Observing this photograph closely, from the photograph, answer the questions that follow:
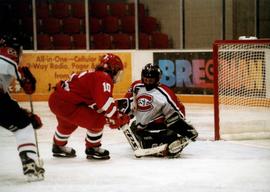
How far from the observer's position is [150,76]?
470 cm

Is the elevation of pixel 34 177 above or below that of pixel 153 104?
below

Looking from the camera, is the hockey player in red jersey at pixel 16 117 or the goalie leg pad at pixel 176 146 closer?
the hockey player in red jersey at pixel 16 117

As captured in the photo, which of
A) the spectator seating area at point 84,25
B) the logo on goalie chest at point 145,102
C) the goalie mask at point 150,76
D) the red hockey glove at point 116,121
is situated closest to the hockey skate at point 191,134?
the logo on goalie chest at point 145,102

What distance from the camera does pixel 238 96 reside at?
6258 mm

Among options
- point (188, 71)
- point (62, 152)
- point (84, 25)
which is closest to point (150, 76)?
point (62, 152)

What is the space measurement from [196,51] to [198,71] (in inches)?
13.2

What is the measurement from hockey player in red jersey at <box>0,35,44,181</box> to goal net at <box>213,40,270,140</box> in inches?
104

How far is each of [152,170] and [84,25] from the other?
A: 26.1 feet

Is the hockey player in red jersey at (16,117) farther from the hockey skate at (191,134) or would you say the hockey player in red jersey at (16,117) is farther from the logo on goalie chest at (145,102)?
the hockey skate at (191,134)

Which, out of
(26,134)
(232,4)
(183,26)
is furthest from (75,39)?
(26,134)

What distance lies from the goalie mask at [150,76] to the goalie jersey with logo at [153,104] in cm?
4

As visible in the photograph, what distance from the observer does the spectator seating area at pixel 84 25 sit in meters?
11.2

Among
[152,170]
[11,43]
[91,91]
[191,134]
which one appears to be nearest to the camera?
[11,43]

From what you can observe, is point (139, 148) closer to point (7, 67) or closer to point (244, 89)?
point (7, 67)
